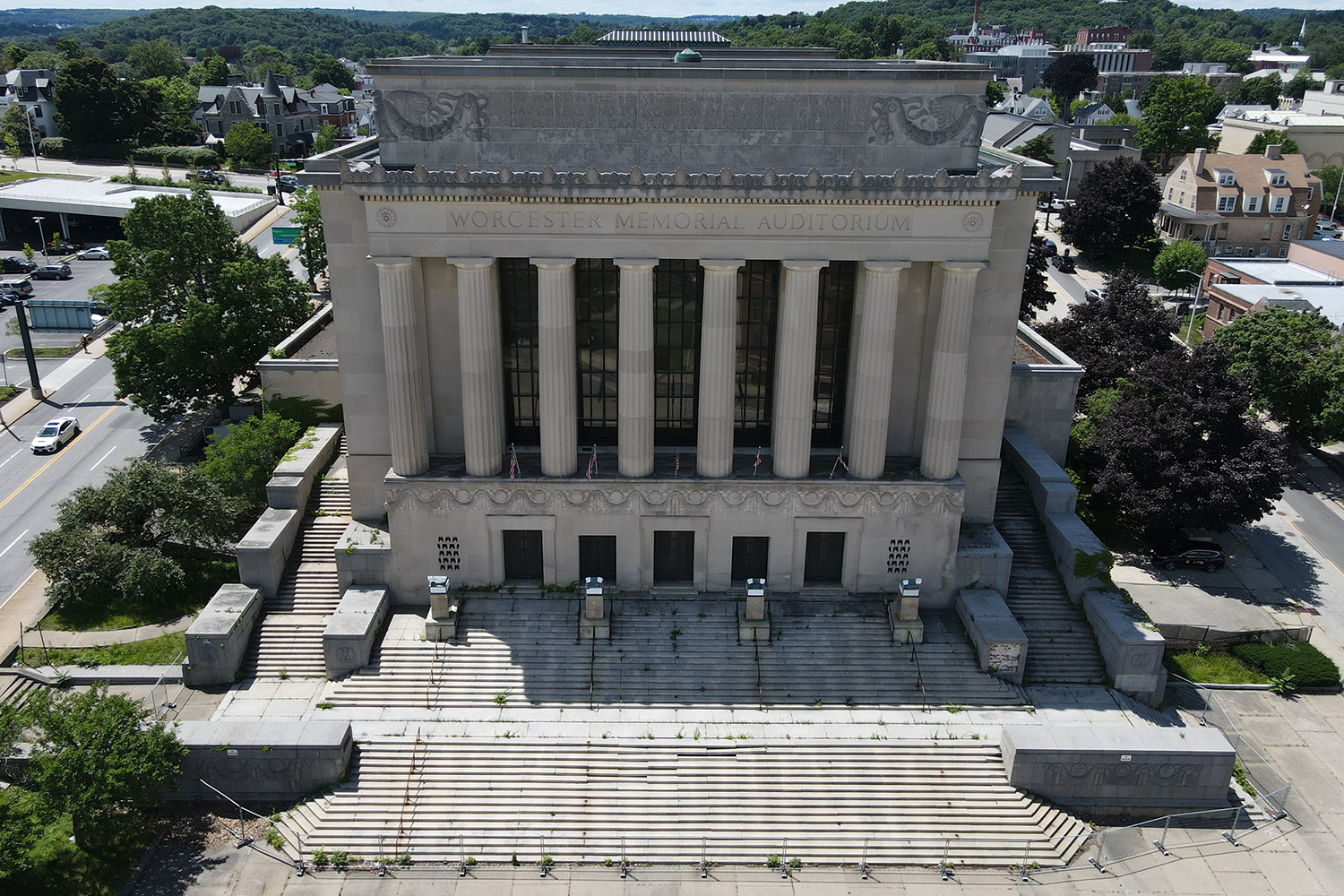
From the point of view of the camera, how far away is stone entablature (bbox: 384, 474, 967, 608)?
4878cm

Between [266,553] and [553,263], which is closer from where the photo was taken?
[553,263]

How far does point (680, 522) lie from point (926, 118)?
2199 centimetres

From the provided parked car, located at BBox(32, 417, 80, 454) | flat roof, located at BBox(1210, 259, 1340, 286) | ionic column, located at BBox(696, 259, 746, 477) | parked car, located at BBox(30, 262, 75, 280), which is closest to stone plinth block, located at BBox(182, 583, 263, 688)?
ionic column, located at BBox(696, 259, 746, 477)

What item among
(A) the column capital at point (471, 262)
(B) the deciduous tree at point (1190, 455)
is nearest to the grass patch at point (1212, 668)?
(B) the deciduous tree at point (1190, 455)

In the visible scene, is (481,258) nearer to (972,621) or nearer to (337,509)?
(337,509)

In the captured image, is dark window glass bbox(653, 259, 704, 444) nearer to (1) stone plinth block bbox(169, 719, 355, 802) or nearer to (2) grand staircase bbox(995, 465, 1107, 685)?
(2) grand staircase bbox(995, 465, 1107, 685)

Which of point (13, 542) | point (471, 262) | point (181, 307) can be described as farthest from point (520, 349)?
point (13, 542)

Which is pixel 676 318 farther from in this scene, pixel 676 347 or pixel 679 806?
pixel 679 806

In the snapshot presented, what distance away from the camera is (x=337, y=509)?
5491 cm

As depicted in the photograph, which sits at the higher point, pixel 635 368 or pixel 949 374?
pixel 635 368

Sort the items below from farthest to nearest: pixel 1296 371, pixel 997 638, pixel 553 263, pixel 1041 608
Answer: pixel 1296 371
pixel 1041 608
pixel 997 638
pixel 553 263

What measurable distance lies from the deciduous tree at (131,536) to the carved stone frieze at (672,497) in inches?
499

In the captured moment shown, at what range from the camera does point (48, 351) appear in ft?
301

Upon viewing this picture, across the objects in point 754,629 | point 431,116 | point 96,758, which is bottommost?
point 754,629
